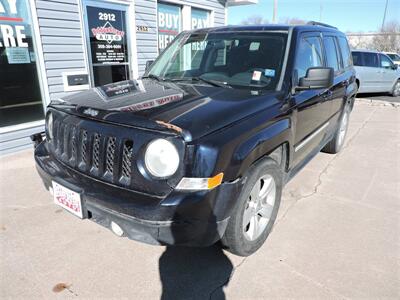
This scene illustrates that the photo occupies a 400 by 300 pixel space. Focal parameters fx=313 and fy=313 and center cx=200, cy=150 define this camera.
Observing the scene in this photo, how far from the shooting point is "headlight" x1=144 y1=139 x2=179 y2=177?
1.93 metres

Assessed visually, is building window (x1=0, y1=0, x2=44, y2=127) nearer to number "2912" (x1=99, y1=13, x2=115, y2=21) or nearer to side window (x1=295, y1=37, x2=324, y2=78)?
number "2912" (x1=99, y1=13, x2=115, y2=21)

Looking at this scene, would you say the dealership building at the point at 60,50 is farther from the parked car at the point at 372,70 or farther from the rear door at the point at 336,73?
the parked car at the point at 372,70

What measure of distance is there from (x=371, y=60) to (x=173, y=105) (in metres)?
11.4

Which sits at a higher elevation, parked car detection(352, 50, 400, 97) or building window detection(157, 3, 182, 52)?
building window detection(157, 3, 182, 52)

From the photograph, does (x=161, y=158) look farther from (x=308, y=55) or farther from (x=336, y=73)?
(x=336, y=73)

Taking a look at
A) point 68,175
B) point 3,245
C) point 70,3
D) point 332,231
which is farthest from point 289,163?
point 70,3

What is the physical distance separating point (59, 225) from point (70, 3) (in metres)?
4.23

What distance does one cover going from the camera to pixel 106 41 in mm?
6320

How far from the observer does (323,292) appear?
225 cm

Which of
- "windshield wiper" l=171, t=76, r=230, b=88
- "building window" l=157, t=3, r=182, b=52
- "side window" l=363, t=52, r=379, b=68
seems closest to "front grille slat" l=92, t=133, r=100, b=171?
"windshield wiper" l=171, t=76, r=230, b=88

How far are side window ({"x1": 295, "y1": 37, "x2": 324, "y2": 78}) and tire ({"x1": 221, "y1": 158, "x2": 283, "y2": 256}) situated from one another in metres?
1.09

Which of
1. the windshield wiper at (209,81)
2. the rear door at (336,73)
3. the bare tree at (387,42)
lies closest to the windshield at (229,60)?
the windshield wiper at (209,81)

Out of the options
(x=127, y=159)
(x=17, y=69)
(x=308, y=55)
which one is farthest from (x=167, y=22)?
(x=127, y=159)

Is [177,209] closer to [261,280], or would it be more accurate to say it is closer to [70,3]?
[261,280]
